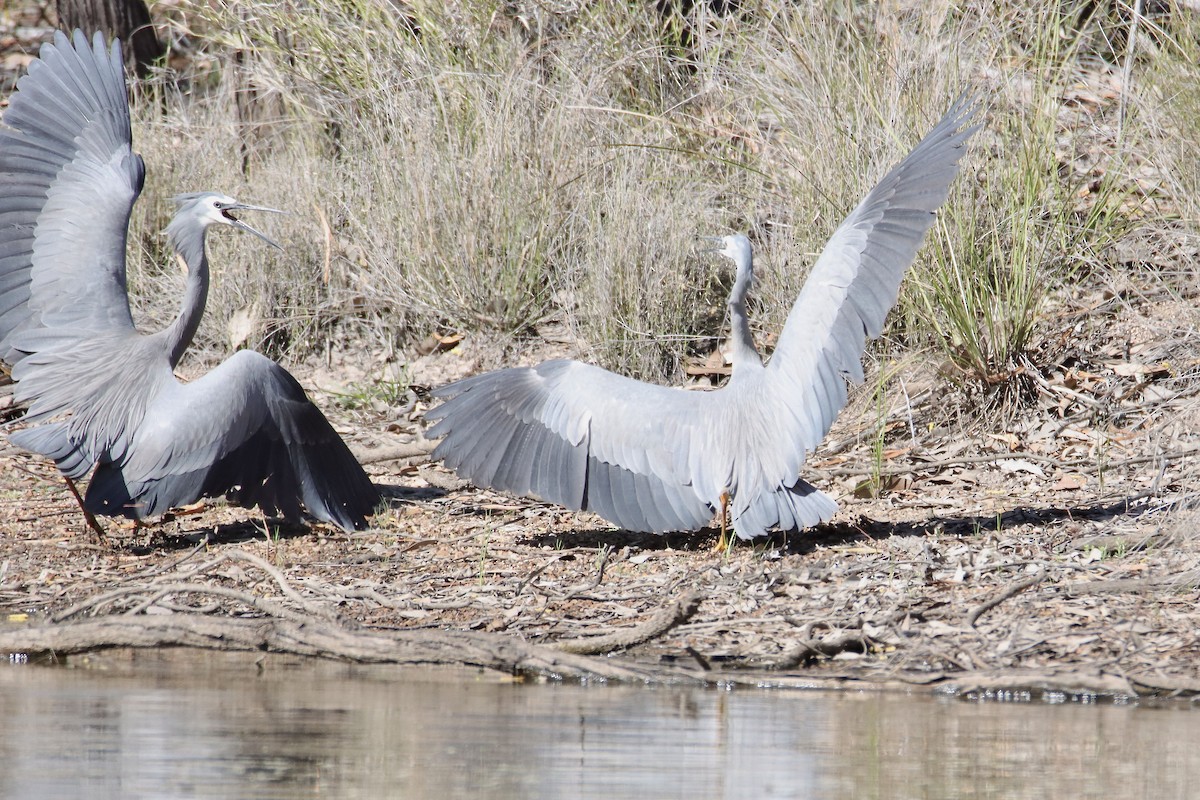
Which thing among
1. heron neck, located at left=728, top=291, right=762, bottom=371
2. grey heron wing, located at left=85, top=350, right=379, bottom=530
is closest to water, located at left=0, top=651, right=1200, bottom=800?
grey heron wing, located at left=85, top=350, right=379, bottom=530

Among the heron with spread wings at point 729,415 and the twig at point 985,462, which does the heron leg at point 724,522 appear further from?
the twig at point 985,462

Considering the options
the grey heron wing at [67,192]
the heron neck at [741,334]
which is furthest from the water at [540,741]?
the grey heron wing at [67,192]

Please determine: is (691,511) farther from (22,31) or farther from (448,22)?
(22,31)

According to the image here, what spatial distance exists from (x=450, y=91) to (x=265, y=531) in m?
3.60

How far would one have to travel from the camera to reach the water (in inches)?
126

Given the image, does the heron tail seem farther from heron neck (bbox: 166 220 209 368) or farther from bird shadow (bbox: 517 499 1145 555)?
heron neck (bbox: 166 220 209 368)

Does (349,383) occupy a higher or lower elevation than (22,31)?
lower

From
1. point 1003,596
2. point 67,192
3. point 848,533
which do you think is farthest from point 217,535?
point 1003,596

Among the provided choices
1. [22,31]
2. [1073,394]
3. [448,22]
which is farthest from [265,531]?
[22,31]

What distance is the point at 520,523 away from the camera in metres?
6.20

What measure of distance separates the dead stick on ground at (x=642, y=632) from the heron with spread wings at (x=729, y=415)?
115 centimetres

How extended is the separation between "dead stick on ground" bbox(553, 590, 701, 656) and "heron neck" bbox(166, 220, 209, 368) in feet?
7.86

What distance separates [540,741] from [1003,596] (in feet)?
5.76

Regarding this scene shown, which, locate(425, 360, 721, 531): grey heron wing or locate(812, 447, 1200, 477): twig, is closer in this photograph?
locate(425, 360, 721, 531): grey heron wing
